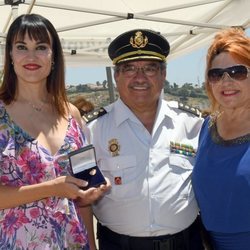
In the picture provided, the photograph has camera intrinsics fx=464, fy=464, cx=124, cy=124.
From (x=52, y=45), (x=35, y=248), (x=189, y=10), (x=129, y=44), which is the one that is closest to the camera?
(x=35, y=248)

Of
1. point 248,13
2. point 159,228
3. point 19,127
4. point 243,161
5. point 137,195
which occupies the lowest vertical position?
point 159,228

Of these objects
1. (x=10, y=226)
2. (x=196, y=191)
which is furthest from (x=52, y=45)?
(x=196, y=191)

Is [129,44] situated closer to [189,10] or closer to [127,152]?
[127,152]

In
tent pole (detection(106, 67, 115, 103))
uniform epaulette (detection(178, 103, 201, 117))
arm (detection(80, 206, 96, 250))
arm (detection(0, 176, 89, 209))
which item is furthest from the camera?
tent pole (detection(106, 67, 115, 103))

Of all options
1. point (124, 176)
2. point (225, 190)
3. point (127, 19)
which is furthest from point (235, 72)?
point (127, 19)

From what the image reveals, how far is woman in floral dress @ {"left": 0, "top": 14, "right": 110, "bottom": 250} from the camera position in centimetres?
194

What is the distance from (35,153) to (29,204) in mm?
224

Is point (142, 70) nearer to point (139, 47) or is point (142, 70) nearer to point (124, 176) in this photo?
point (139, 47)

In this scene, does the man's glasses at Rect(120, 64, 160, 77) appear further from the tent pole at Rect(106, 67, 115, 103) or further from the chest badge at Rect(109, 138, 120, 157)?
the tent pole at Rect(106, 67, 115, 103)

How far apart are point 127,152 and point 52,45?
2.20 feet

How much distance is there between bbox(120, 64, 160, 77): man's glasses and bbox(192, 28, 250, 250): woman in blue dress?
349 millimetres

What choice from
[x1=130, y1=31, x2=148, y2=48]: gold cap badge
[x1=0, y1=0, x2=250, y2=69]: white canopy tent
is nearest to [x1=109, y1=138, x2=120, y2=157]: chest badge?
[x1=130, y1=31, x2=148, y2=48]: gold cap badge

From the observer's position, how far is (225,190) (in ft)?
6.74

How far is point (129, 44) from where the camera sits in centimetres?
258
